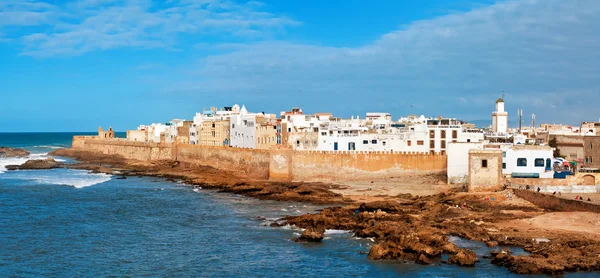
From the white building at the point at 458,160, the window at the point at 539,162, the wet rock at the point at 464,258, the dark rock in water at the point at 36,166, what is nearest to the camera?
the wet rock at the point at 464,258

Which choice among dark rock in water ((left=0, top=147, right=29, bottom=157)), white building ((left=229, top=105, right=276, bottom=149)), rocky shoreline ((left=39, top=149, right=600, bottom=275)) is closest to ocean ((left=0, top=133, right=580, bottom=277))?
rocky shoreline ((left=39, top=149, right=600, bottom=275))

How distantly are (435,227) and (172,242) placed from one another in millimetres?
11360

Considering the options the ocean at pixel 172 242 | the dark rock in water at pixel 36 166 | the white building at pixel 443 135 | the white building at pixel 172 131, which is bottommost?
the ocean at pixel 172 242

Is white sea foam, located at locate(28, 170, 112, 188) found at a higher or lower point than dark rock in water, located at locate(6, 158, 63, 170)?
lower

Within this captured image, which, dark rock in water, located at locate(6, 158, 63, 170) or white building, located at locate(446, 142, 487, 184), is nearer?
white building, located at locate(446, 142, 487, 184)

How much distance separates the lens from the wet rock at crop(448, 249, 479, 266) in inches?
842

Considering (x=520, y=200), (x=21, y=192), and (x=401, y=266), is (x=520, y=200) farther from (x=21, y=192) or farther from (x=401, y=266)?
(x=21, y=192)

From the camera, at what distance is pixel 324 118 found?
203ft

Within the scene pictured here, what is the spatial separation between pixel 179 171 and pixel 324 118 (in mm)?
15138

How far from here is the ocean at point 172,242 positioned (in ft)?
71.8

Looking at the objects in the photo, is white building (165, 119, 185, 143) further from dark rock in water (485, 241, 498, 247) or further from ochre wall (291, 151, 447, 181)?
dark rock in water (485, 241, 498, 247)

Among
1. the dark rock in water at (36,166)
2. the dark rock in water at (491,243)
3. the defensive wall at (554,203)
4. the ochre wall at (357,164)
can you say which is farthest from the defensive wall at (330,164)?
the dark rock in water at (36,166)

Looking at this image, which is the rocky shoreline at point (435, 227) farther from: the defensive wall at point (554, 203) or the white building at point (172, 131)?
the white building at point (172, 131)

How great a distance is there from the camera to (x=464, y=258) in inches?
846
